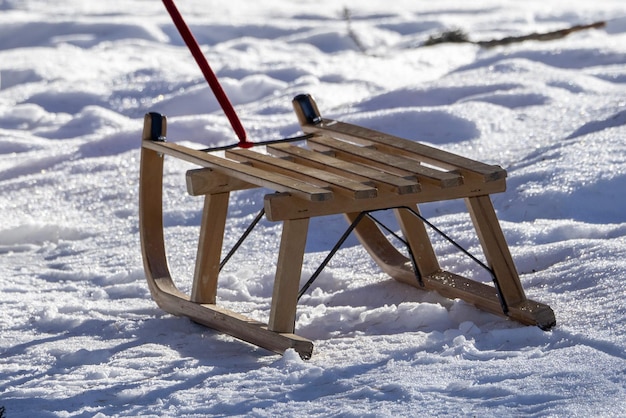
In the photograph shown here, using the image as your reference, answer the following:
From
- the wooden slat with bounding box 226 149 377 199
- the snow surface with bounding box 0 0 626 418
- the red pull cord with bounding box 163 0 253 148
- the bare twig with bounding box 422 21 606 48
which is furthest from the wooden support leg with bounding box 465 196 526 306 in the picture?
the bare twig with bounding box 422 21 606 48

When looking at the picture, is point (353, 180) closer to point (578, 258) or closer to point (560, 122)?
point (578, 258)

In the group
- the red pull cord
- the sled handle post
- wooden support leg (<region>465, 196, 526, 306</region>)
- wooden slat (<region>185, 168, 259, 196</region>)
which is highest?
the red pull cord

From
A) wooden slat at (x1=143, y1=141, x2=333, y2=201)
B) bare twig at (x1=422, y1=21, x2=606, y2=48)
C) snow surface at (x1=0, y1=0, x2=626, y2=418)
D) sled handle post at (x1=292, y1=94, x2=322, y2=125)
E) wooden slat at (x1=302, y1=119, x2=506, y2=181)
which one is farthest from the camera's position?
bare twig at (x1=422, y1=21, x2=606, y2=48)

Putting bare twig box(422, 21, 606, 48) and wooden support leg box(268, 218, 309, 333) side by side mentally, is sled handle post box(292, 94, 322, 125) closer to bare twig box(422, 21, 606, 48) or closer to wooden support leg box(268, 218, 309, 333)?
wooden support leg box(268, 218, 309, 333)

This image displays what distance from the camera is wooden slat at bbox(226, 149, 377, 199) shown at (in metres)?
3.09

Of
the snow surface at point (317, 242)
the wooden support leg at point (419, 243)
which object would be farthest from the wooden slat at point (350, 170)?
the snow surface at point (317, 242)

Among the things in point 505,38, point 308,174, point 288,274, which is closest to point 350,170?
point 308,174

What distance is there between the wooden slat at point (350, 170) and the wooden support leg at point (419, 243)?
0.36m

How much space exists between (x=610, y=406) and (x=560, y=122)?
11.0 feet

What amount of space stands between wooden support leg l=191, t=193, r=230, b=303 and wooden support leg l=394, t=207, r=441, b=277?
0.64 m

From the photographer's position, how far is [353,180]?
325 centimetres

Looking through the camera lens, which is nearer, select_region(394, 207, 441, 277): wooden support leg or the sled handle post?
select_region(394, 207, 441, 277): wooden support leg

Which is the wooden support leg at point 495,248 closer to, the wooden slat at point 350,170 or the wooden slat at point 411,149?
the wooden slat at point 411,149

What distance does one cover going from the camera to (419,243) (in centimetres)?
381
